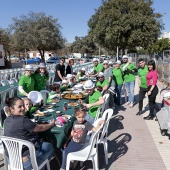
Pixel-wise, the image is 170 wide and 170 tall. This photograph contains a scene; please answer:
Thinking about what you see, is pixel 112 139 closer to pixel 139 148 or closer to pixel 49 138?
pixel 139 148

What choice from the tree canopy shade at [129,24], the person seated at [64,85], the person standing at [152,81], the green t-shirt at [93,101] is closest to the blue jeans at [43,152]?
the green t-shirt at [93,101]

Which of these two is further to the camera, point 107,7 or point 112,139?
point 107,7

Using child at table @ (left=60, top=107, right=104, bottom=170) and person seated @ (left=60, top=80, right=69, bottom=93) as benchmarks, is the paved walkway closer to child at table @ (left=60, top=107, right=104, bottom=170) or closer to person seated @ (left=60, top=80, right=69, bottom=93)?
child at table @ (left=60, top=107, right=104, bottom=170)

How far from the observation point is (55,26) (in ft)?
102

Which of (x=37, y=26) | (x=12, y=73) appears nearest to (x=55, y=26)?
(x=37, y=26)

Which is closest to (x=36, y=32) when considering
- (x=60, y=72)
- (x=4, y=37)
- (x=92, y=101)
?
(x=4, y=37)

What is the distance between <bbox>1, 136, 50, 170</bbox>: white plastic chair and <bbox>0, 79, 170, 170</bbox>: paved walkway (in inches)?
43.5

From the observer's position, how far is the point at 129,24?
1722 cm

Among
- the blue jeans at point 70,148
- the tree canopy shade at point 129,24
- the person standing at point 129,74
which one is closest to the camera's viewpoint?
the blue jeans at point 70,148

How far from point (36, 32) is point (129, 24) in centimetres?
1576

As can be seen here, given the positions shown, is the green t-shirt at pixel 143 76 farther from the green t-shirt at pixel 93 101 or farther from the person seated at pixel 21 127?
the person seated at pixel 21 127

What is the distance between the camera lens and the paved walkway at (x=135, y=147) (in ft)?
12.9

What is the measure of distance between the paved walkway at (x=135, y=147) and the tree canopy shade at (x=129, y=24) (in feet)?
39.4

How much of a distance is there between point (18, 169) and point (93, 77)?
704 cm
